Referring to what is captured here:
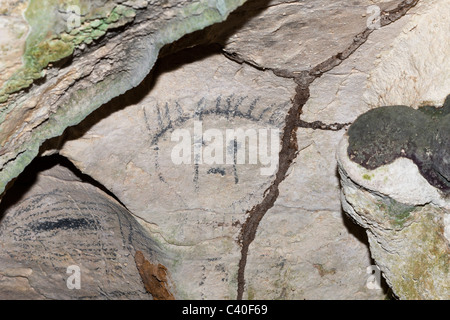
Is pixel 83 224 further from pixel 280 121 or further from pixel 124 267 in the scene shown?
pixel 280 121

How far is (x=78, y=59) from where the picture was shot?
0.85 m

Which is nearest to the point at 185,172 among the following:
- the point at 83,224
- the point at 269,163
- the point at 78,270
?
the point at 269,163

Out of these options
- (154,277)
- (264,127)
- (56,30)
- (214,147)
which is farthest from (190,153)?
(56,30)

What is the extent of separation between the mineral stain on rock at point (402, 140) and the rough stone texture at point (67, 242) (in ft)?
2.03

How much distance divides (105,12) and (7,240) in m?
0.88

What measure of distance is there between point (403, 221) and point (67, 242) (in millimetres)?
875

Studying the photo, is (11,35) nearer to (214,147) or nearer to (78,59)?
(78,59)

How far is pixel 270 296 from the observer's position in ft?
5.12

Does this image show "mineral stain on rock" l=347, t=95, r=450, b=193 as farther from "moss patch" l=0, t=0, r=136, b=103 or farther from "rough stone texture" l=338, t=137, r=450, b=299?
"moss patch" l=0, t=0, r=136, b=103

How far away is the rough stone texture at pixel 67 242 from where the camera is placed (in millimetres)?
1339

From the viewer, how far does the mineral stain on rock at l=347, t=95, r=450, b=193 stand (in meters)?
0.92

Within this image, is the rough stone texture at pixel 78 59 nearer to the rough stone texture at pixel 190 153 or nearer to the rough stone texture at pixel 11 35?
the rough stone texture at pixel 11 35

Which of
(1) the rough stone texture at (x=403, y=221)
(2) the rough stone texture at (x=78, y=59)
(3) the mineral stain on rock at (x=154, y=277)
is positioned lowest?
(3) the mineral stain on rock at (x=154, y=277)

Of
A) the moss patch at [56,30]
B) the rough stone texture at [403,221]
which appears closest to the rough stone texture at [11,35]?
the moss patch at [56,30]
